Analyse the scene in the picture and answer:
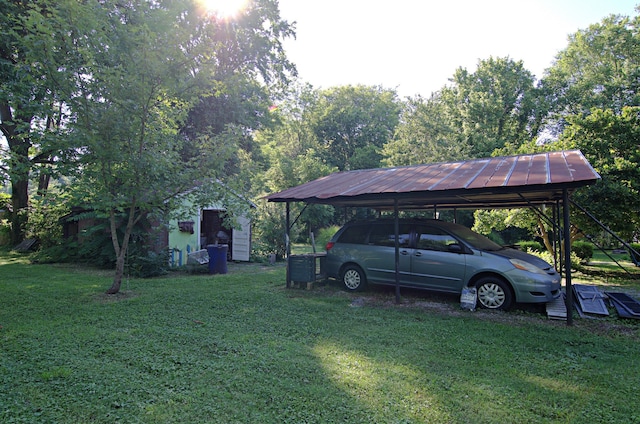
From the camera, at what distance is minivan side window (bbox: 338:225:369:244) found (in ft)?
28.2

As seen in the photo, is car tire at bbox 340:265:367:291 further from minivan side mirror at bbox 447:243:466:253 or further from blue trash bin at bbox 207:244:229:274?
blue trash bin at bbox 207:244:229:274

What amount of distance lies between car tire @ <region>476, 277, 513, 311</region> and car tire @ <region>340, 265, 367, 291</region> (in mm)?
2520

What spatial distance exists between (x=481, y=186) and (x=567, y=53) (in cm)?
3321

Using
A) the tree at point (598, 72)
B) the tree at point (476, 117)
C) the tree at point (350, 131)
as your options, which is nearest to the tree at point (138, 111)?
the tree at point (476, 117)

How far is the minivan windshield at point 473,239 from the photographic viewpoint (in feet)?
23.8

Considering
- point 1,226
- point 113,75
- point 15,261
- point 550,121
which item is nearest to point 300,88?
point 550,121

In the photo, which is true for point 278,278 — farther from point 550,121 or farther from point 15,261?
point 550,121

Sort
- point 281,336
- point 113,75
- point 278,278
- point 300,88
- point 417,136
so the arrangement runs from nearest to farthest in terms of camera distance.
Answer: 1. point 281,336
2. point 113,75
3. point 278,278
4. point 417,136
5. point 300,88

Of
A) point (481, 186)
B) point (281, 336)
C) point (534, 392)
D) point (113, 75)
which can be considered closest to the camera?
point (534, 392)

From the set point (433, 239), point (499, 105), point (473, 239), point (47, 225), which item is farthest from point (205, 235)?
point (499, 105)

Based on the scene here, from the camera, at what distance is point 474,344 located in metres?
4.95

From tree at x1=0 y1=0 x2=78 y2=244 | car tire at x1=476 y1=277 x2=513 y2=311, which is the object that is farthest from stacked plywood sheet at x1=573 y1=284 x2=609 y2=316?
tree at x1=0 y1=0 x2=78 y2=244

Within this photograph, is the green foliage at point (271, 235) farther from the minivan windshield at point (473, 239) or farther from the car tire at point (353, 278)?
the minivan windshield at point (473, 239)

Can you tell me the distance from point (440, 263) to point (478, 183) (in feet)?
6.26
